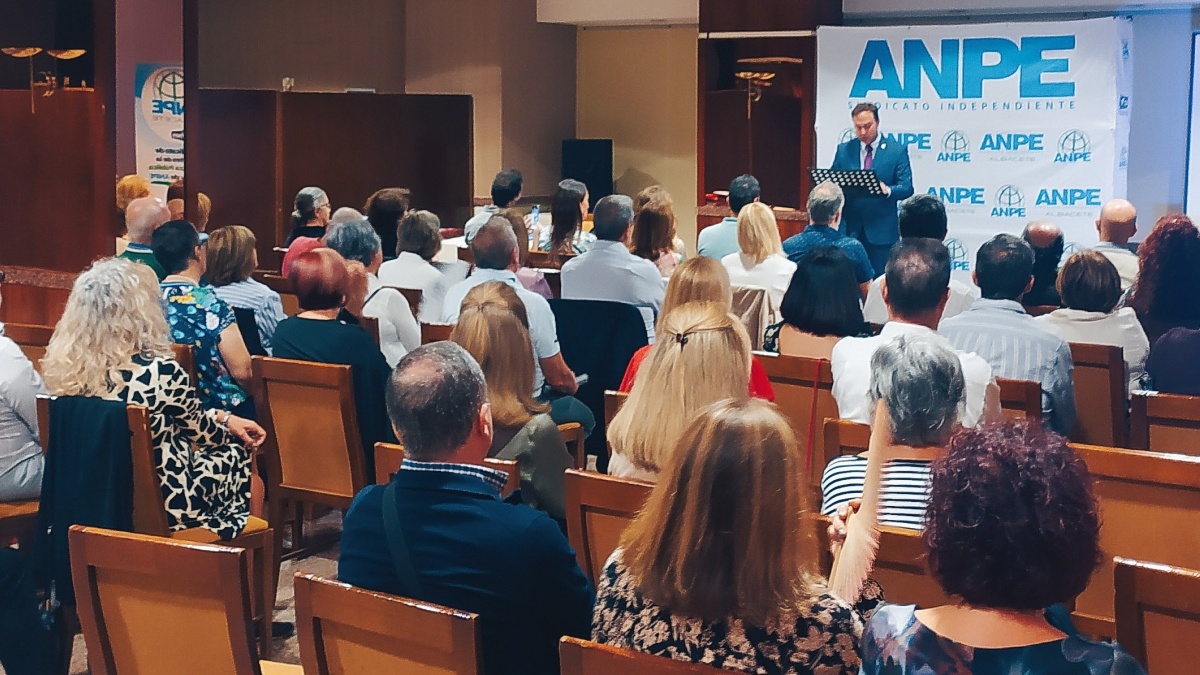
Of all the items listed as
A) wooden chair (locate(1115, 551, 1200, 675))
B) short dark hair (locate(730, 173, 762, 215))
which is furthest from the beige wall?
wooden chair (locate(1115, 551, 1200, 675))

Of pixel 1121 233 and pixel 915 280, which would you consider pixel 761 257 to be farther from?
pixel 915 280

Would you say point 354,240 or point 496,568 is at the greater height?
point 354,240

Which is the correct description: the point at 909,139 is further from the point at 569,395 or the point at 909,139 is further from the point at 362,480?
the point at 362,480

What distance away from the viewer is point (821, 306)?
449 cm

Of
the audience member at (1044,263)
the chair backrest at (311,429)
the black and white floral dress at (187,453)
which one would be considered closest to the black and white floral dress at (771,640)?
the black and white floral dress at (187,453)

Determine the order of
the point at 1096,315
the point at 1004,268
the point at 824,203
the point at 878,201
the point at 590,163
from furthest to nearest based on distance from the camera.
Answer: the point at 590,163, the point at 878,201, the point at 824,203, the point at 1096,315, the point at 1004,268

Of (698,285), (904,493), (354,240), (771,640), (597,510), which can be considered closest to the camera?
(771,640)

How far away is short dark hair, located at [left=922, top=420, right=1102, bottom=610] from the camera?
180 cm

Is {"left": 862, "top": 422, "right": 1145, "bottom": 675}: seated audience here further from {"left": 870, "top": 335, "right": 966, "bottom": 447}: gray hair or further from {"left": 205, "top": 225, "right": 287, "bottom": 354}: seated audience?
{"left": 205, "top": 225, "right": 287, "bottom": 354}: seated audience

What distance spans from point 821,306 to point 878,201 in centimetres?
417

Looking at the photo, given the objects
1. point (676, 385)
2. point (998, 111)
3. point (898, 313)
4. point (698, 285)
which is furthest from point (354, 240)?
point (998, 111)

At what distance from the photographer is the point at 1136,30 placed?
902cm

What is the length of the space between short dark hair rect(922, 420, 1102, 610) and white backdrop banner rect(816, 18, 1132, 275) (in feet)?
22.9

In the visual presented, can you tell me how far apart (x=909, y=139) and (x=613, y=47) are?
5.53m
